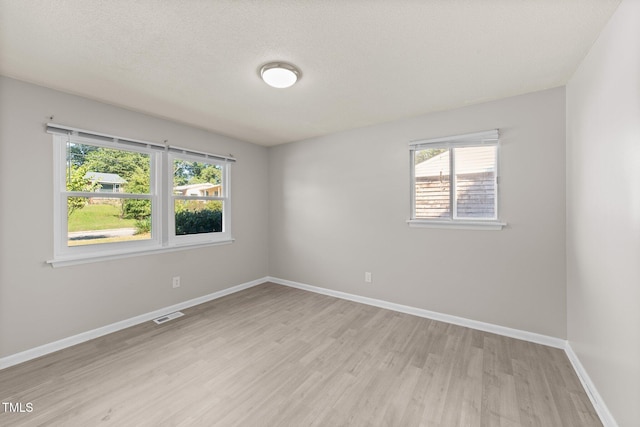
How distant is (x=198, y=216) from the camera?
142 inches

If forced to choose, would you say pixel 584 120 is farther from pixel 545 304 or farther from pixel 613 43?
pixel 545 304

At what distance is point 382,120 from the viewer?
10.7ft


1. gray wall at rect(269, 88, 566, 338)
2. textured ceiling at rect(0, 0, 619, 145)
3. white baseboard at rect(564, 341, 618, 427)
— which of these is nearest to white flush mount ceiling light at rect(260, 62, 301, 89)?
textured ceiling at rect(0, 0, 619, 145)

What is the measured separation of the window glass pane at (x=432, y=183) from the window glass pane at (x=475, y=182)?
12 cm

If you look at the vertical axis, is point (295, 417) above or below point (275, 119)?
below

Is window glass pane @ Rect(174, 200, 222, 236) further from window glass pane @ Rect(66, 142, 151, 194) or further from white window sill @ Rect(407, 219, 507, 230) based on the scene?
white window sill @ Rect(407, 219, 507, 230)

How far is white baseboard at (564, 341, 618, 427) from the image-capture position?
4.94 ft

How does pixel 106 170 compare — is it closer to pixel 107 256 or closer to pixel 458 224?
pixel 107 256

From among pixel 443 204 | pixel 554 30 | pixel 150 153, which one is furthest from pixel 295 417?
pixel 150 153

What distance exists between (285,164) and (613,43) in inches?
146

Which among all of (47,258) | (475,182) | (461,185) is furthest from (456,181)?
(47,258)

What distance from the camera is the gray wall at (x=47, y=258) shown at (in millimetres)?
2125

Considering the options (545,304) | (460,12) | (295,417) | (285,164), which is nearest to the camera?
(460,12)

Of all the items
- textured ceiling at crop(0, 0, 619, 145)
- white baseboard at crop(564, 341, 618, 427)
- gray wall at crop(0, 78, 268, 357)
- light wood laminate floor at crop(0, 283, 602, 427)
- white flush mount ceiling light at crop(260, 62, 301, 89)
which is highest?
textured ceiling at crop(0, 0, 619, 145)
